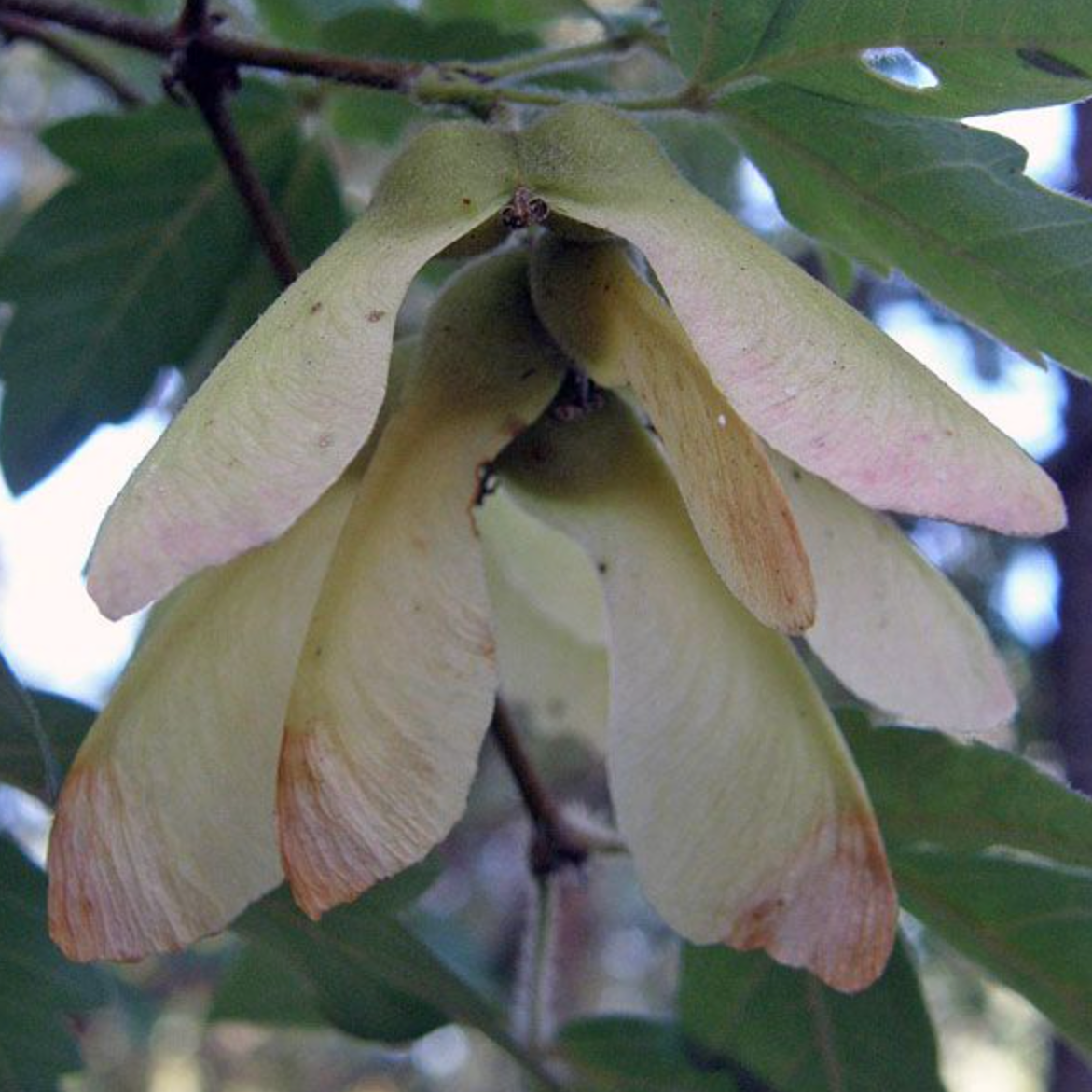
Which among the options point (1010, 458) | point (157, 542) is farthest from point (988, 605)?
point (157, 542)

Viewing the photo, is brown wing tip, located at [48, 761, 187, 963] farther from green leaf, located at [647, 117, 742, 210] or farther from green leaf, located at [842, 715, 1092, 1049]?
green leaf, located at [647, 117, 742, 210]

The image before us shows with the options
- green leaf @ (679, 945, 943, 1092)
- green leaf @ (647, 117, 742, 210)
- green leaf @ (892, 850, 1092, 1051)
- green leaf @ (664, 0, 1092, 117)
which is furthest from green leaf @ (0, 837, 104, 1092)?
green leaf @ (647, 117, 742, 210)

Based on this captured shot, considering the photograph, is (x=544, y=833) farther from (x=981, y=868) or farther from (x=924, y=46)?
(x=924, y=46)

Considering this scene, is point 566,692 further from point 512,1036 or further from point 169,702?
point 169,702

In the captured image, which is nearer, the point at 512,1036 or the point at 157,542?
the point at 157,542

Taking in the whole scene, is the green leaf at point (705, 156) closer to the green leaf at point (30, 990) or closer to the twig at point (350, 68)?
the twig at point (350, 68)

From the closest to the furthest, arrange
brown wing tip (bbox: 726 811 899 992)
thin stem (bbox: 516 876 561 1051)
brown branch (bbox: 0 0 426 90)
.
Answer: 1. brown wing tip (bbox: 726 811 899 992)
2. brown branch (bbox: 0 0 426 90)
3. thin stem (bbox: 516 876 561 1051)
